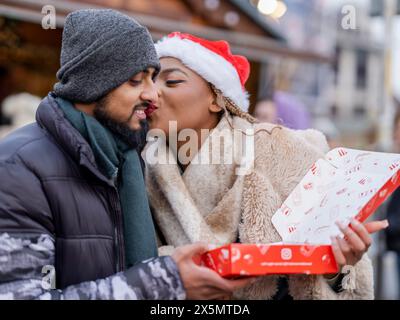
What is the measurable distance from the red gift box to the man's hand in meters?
0.03

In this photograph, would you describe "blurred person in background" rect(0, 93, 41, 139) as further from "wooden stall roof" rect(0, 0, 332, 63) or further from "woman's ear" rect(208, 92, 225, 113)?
"woman's ear" rect(208, 92, 225, 113)

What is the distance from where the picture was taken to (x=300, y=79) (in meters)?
35.0

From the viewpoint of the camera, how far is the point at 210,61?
108 inches

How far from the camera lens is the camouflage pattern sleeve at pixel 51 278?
5.95ft

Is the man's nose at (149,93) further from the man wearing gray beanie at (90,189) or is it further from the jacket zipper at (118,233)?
the jacket zipper at (118,233)

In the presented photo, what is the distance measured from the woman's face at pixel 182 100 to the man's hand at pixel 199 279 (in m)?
0.78

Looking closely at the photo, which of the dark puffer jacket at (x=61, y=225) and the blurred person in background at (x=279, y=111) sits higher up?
the blurred person in background at (x=279, y=111)

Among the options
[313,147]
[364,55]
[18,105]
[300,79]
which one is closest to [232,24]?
[18,105]

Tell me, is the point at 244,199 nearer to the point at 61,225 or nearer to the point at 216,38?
the point at 61,225

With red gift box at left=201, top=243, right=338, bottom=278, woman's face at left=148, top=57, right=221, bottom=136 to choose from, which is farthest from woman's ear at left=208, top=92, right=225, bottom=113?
red gift box at left=201, top=243, right=338, bottom=278

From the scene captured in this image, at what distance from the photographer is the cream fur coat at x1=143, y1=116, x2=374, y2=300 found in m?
2.39

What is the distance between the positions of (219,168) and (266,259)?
28.7 inches
